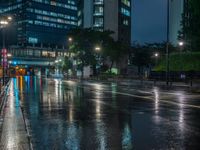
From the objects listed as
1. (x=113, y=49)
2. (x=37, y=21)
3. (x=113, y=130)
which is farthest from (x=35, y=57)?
(x=113, y=130)

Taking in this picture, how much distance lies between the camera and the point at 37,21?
607 ft

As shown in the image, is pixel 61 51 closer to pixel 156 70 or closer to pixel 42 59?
pixel 42 59

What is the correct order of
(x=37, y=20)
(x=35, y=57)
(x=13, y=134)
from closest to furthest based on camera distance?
1. (x=13, y=134)
2. (x=35, y=57)
3. (x=37, y=20)

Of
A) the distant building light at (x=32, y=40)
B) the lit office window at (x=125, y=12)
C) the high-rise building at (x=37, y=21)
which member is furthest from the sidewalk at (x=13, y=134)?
the distant building light at (x=32, y=40)

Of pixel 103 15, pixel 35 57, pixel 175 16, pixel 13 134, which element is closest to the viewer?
pixel 13 134

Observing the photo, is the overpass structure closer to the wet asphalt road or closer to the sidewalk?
the wet asphalt road

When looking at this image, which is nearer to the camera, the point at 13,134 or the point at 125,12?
the point at 13,134

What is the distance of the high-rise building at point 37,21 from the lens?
181125mm

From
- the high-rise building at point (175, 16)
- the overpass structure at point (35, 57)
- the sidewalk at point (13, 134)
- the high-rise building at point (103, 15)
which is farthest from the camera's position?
the overpass structure at point (35, 57)

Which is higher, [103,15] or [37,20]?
[37,20]

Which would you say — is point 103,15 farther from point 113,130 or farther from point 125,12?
point 113,130

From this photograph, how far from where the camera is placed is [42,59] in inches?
6634

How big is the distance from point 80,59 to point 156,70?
29517 millimetres

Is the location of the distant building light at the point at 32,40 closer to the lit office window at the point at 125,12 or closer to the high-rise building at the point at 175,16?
the lit office window at the point at 125,12
